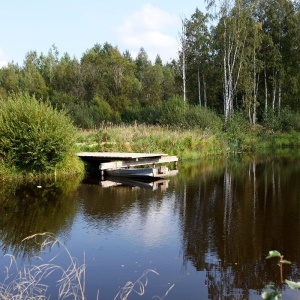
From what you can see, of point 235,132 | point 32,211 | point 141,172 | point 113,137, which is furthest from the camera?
point 235,132

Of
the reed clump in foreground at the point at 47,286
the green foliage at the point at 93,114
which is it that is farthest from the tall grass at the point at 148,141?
the reed clump in foreground at the point at 47,286

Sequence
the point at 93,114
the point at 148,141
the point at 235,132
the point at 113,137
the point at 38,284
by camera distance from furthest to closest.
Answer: the point at 93,114 < the point at 235,132 < the point at 148,141 < the point at 113,137 < the point at 38,284

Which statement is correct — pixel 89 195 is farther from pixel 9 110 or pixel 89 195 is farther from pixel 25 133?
pixel 9 110

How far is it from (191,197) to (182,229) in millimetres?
3741

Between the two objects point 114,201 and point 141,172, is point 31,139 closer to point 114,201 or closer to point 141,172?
point 141,172

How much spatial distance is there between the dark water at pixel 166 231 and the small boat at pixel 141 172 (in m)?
1.15

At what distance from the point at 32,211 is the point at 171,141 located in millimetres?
13148

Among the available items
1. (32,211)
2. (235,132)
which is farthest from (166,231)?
(235,132)

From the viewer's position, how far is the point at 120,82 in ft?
156

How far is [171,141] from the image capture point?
23328 mm

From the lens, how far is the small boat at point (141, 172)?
1669 centimetres

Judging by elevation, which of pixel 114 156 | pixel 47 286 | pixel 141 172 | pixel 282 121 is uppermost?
pixel 282 121

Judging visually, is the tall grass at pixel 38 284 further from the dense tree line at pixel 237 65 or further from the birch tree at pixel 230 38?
the birch tree at pixel 230 38

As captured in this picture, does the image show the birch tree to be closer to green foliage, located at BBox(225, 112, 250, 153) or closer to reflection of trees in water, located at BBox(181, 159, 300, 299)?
green foliage, located at BBox(225, 112, 250, 153)
